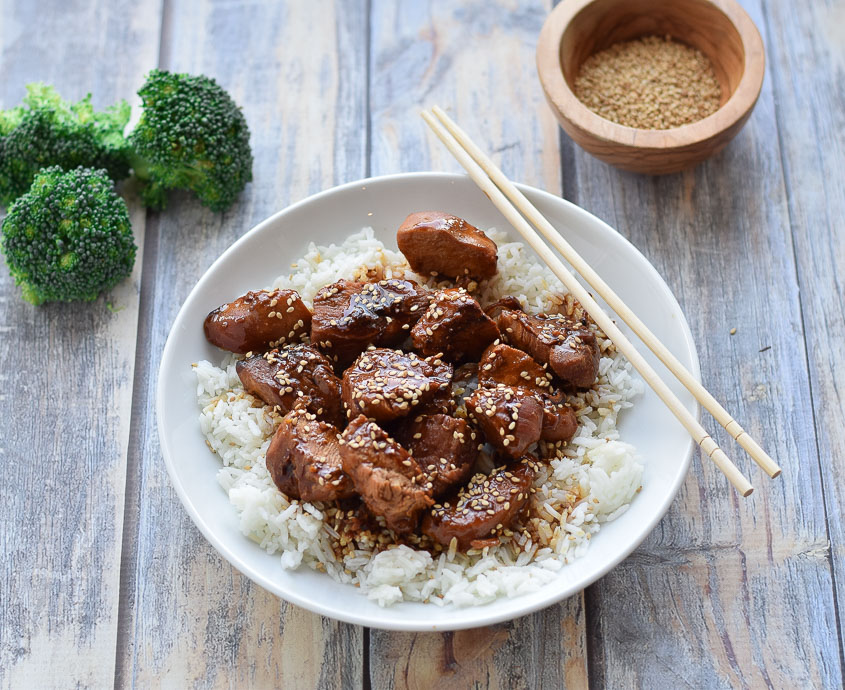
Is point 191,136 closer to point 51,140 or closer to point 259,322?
point 51,140

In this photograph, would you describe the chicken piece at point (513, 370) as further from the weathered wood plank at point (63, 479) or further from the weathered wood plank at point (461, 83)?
the weathered wood plank at point (63, 479)

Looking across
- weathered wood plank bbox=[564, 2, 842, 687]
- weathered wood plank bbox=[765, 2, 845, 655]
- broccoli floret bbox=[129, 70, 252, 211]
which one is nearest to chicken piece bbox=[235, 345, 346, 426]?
broccoli floret bbox=[129, 70, 252, 211]

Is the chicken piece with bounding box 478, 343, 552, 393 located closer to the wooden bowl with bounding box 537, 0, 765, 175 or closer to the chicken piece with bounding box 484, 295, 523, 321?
the chicken piece with bounding box 484, 295, 523, 321

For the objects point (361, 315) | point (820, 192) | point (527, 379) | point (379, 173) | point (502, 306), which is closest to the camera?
point (527, 379)

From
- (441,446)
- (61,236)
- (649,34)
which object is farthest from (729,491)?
(61,236)

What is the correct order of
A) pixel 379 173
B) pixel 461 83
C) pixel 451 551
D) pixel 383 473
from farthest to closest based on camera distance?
pixel 461 83 → pixel 379 173 → pixel 451 551 → pixel 383 473

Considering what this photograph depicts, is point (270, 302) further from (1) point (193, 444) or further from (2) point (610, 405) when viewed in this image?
(2) point (610, 405)

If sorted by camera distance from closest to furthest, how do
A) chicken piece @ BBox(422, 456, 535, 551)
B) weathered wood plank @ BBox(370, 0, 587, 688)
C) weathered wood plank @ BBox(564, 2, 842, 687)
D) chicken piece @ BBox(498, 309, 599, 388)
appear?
chicken piece @ BBox(422, 456, 535, 551) < chicken piece @ BBox(498, 309, 599, 388) < weathered wood plank @ BBox(564, 2, 842, 687) < weathered wood plank @ BBox(370, 0, 587, 688)
